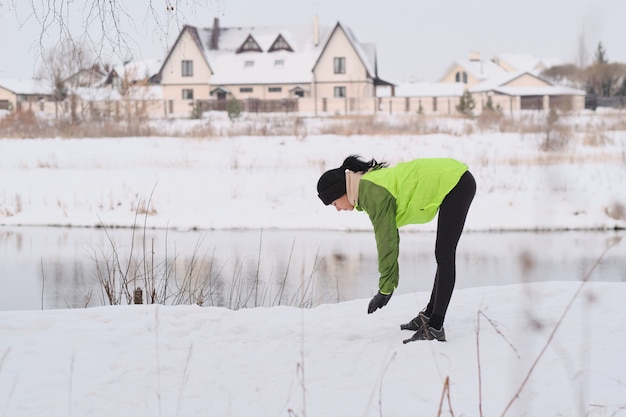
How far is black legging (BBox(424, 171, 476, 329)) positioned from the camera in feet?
16.4

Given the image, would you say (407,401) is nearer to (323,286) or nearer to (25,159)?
(323,286)

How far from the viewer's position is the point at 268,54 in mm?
56969

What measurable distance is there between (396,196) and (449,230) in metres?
0.38

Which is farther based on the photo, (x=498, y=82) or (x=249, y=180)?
(x=498, y=82)

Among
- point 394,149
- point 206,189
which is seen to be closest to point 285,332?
point 206,189

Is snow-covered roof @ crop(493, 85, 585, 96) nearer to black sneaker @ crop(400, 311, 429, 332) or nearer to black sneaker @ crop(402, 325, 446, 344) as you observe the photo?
black sneaker @ crop(400, 311, 429, 332)

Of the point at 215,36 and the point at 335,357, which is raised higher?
the point at 215,36

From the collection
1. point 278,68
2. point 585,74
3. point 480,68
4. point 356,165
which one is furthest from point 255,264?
point 480,68

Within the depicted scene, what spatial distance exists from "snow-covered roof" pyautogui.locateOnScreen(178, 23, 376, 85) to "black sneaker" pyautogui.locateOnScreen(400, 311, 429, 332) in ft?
163

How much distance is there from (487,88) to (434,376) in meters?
60.8

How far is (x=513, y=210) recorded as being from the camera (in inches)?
645

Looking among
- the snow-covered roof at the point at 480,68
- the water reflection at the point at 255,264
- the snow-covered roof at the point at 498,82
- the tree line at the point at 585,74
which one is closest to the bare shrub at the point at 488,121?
the water reflection at the point at 255,264

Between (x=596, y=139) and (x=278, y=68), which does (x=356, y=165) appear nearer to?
(x=596, y=139)

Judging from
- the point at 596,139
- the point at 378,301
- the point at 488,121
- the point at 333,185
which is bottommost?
the point at 378,301
